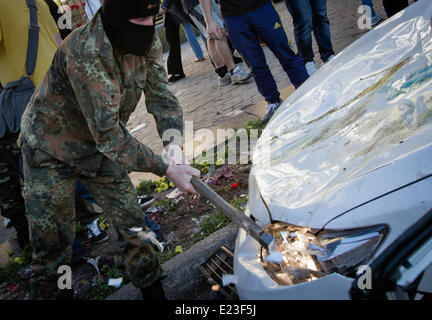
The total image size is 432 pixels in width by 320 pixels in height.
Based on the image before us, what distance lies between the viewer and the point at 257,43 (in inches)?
167

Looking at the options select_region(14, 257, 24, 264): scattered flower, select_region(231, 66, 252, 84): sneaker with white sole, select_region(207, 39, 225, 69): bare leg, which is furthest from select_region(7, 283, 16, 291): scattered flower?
select_region(231, 66, 252, 84): sneaker with white sole

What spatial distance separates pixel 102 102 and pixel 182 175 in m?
0.53

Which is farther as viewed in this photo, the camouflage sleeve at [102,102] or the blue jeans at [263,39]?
the blue jeans at [263,39]

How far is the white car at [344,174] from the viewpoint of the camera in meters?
1.40

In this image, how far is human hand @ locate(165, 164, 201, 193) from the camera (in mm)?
2039

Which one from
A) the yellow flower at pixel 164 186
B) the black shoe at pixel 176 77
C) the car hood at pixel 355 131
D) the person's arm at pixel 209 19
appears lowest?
the black shoe at pixel 176 77

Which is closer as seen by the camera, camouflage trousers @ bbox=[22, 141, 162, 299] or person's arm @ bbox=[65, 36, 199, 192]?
person's arm @ bbox=[65, 36, 199, 192]

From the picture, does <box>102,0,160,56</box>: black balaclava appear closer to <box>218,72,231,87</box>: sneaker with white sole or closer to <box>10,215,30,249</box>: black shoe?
<box>10,215,30,249</box>: black shoe

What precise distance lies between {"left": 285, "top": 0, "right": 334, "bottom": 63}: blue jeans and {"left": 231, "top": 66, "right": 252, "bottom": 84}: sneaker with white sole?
1.71 m

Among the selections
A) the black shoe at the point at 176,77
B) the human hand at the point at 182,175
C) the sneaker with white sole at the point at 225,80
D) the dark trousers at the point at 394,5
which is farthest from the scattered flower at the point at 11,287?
the black shoe at the point at 176,77

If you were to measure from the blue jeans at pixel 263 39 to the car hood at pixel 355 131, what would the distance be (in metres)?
1.44

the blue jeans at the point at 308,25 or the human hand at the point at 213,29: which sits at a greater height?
the human hand at the point at 213,29

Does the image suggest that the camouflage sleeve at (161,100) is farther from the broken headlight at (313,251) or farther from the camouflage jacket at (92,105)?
the broken headlight at (313,251)

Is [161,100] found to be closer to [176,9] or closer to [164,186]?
[164,186]
